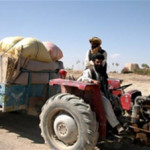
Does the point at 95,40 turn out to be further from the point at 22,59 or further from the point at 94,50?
the point at 22,59

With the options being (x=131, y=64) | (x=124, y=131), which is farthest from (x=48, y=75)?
(x=131, y=64)

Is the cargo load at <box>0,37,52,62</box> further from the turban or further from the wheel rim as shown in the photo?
the wheel rim

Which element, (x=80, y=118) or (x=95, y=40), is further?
(x=95, y=40)

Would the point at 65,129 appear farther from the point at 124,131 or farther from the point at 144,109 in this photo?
the point at 144,109

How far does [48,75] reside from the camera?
20.4 ft

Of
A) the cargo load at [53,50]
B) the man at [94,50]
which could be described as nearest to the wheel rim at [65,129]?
the man at [94,50]

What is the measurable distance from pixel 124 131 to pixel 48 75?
282 cm

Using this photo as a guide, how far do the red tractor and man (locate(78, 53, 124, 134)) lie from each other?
101mm

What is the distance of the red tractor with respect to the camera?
3849 mm

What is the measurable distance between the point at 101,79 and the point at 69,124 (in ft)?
3.21

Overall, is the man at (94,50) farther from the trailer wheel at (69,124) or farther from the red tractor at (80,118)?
the trailer wheel at (69,124)

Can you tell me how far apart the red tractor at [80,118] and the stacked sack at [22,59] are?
4.69ft

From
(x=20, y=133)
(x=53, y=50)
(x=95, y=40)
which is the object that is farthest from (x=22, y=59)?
(x=95, y=40)

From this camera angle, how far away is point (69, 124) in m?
4.11
